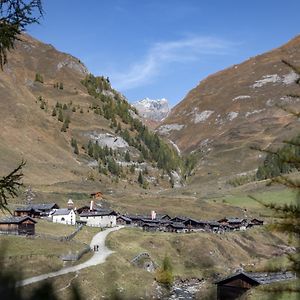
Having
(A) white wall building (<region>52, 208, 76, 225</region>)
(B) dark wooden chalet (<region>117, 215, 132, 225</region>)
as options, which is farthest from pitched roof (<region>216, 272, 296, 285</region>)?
(B) dark wooden chalet (<region>117, 215, 132, 225</region>)

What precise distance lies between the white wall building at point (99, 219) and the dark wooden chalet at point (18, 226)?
110 ft

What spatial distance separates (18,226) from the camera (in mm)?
77625

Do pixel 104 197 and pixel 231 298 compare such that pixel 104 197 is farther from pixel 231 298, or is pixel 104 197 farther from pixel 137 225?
pixel 231 298

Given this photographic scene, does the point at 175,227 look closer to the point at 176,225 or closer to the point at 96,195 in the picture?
the point at 176,225

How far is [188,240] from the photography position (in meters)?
96.3

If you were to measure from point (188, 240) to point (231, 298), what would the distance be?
39242 millimetres

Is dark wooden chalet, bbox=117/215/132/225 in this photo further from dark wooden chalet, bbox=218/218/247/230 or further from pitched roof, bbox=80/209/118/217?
dark wooden chalet, bbox=218/218/247/230

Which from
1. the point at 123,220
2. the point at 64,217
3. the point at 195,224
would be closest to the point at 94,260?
the point at 64,217

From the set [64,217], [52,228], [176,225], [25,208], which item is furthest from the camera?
[176,225]

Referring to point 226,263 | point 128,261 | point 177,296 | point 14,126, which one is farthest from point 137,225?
point 14,126

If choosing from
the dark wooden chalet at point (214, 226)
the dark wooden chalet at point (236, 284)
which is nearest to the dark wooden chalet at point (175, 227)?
the dark wooden chalet at point (214, 226)

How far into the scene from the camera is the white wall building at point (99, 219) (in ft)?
370

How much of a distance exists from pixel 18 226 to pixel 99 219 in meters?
36.9

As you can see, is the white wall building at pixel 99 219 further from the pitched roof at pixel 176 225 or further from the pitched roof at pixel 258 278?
the pitched roof at pixel 258 278
